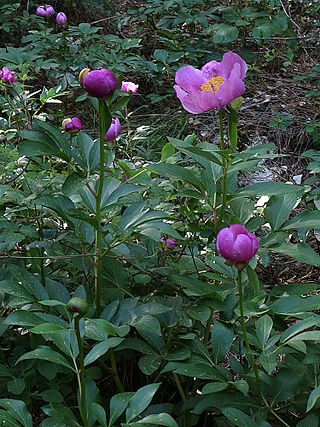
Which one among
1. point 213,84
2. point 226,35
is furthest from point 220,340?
point 226,35

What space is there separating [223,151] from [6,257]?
47 cm

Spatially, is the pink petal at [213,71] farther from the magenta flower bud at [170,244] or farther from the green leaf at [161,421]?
the green leaf at [161,421]

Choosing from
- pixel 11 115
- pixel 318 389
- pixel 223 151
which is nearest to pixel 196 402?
pixel 318 389

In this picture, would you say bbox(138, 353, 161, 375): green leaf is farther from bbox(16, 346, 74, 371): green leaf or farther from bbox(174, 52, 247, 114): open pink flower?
bbox(174, 52, 247, 114): open pink flower

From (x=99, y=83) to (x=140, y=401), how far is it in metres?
0.48

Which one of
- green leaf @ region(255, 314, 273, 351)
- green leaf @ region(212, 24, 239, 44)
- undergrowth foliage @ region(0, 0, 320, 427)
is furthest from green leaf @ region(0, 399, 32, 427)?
green leaf @ region(212, 24, 239, 44)

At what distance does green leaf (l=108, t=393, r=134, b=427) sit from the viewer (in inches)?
41.2

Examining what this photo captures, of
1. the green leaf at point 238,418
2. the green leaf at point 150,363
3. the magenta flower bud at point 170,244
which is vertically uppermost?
the green leaf at point 238,418

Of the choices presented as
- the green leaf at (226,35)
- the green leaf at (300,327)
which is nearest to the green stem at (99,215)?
the green leaf at (300,327)

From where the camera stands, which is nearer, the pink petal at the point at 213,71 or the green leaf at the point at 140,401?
the green leaf at the point at 140,401

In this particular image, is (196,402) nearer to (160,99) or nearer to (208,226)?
(208,226)

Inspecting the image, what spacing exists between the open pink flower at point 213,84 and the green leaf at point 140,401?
0.47m

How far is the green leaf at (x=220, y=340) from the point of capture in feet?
3.74

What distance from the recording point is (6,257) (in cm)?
131
